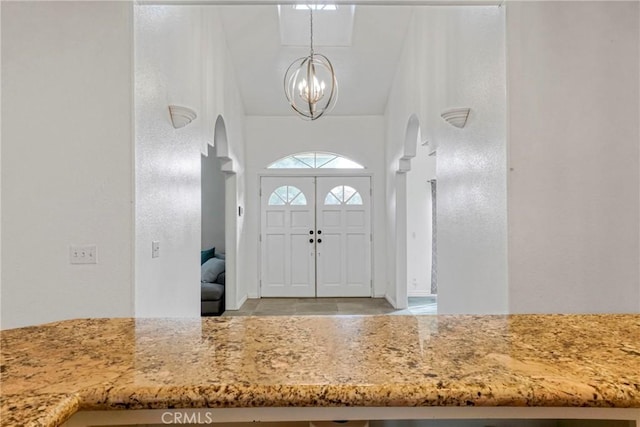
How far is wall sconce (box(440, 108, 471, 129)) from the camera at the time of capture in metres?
2.82

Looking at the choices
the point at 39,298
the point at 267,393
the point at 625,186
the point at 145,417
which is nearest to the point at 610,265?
the point at 625,186

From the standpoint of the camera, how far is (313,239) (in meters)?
6.41

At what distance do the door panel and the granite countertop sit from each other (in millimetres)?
5336

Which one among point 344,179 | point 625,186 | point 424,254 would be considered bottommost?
point 424,254

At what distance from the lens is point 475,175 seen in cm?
279

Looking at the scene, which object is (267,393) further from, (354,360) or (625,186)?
(625,186)

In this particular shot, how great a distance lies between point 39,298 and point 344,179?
188 inches

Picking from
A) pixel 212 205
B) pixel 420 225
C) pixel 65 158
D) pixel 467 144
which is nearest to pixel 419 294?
pixel 420 225

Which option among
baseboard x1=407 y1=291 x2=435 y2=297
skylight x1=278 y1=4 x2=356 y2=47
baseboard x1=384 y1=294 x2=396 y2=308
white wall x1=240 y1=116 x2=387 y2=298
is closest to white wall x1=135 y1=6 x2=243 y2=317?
skylight x1=278 y1=4 x2=356 y2=47

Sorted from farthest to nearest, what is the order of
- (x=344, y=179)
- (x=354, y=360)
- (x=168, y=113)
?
(x=344, y=179) → (x=168, y=113) → (x=354, y=360)

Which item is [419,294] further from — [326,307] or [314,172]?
[314,172]

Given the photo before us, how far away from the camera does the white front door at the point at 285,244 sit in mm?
6375

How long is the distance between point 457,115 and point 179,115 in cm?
205

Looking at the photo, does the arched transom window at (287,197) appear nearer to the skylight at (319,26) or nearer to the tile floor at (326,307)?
the tile floor at (326,307)
